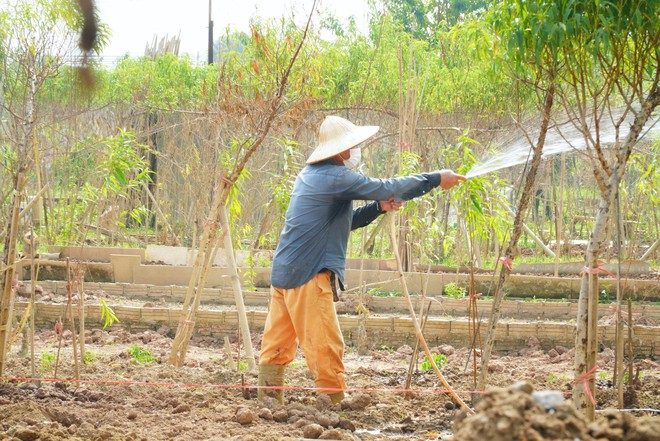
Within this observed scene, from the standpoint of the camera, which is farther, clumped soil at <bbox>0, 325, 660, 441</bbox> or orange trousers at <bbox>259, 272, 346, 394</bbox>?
orange trousers at <bbox>259, 272, 346, 394</bbox>

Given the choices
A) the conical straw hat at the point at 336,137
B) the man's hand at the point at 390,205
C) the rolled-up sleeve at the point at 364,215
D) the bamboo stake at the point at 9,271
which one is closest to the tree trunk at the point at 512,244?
the man's hand at the point at 390,205

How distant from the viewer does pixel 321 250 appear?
4965mm

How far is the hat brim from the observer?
499 centimetres

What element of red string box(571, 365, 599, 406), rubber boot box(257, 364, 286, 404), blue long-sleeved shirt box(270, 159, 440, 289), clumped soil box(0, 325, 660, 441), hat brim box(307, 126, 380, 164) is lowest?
clumped soil box(0, 325, 660, 441)

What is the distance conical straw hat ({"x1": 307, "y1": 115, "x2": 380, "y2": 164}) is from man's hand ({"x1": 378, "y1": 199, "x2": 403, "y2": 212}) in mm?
382

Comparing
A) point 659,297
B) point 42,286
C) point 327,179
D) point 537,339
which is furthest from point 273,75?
point 659,297

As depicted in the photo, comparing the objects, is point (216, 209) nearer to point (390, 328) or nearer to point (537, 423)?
point (390, 328)

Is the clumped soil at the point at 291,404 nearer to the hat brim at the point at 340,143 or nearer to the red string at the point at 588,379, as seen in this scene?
the red string at the point at 588,379

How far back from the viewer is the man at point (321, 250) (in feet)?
15.8

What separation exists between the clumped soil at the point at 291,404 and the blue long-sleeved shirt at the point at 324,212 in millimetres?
693

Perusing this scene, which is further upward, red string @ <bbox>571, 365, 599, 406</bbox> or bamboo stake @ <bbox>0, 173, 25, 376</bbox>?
bamboo stake @ <bbox>0, 173, 25, 376</bbox>

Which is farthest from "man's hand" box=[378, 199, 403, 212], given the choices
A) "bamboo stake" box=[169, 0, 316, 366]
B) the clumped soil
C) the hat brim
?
"bamboo stake" box=[169, 0, 316, 366]

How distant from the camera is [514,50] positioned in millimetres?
4473

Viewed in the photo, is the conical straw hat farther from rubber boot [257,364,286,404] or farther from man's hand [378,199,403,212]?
rubber boot [257,364,286,404]
